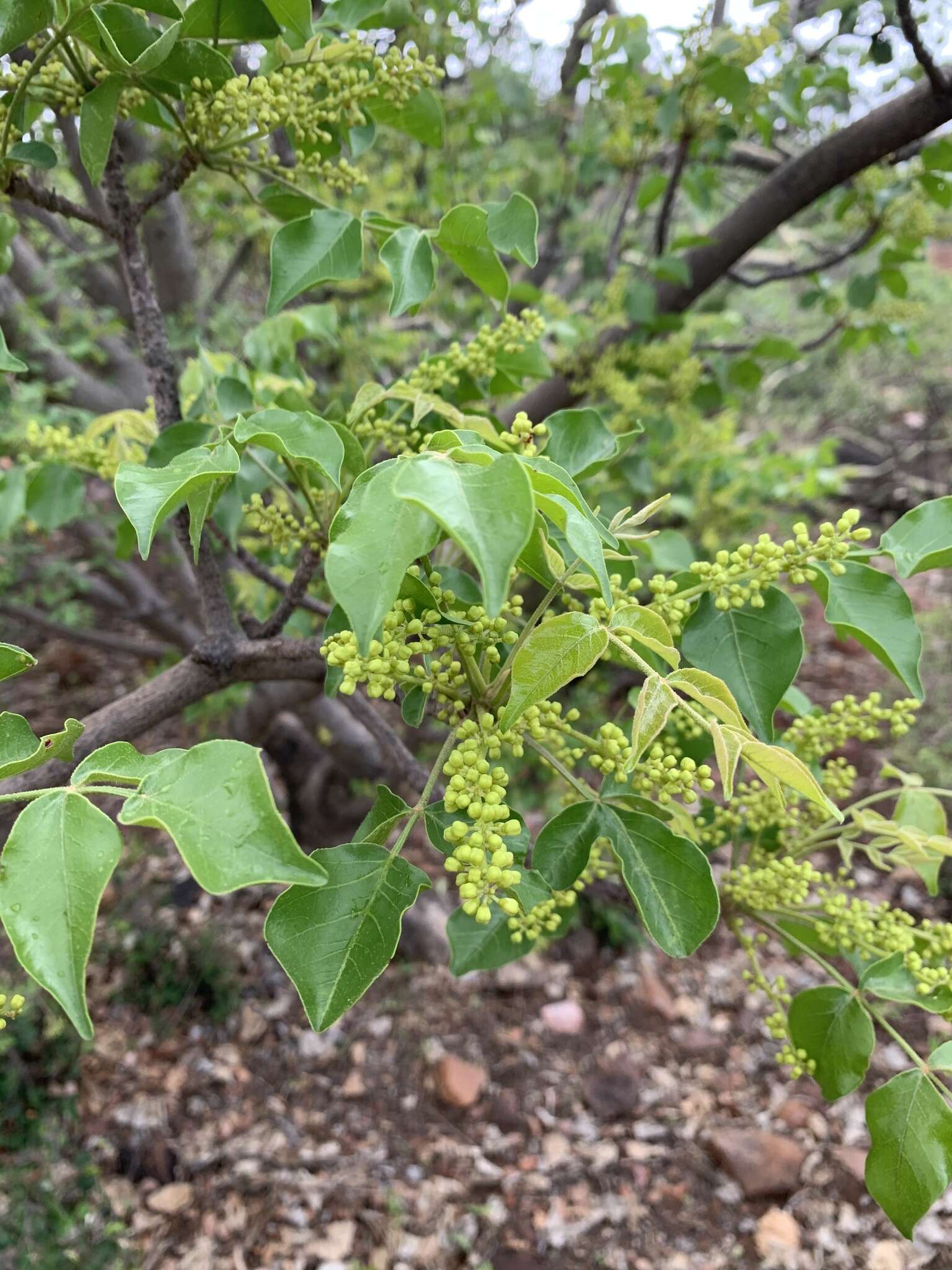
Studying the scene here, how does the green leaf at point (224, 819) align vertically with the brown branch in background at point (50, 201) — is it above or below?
below

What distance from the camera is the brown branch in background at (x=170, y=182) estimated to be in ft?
2.79

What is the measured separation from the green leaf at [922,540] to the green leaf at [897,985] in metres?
0.40

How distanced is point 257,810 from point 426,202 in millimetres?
2642

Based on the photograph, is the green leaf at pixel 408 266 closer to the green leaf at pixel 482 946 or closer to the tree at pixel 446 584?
the tree at pixel 446 584

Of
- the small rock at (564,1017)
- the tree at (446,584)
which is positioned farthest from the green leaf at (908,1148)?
the small rock at (564,1017)

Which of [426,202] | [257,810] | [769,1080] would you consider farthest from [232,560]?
[769,1080]

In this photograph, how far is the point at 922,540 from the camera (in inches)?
29.7

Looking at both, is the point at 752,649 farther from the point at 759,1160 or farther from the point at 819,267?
the point at 759,1160

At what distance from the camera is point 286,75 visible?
0.82 m

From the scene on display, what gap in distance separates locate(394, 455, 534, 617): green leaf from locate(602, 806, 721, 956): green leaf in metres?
0.39

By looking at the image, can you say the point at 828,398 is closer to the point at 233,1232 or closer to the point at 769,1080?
the point at 769,1080

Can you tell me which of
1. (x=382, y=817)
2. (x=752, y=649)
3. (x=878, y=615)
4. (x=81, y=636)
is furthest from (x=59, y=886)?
(x=81, y=636)

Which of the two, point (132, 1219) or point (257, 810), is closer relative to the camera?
point (257, 810)

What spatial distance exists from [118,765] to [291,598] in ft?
1.41
